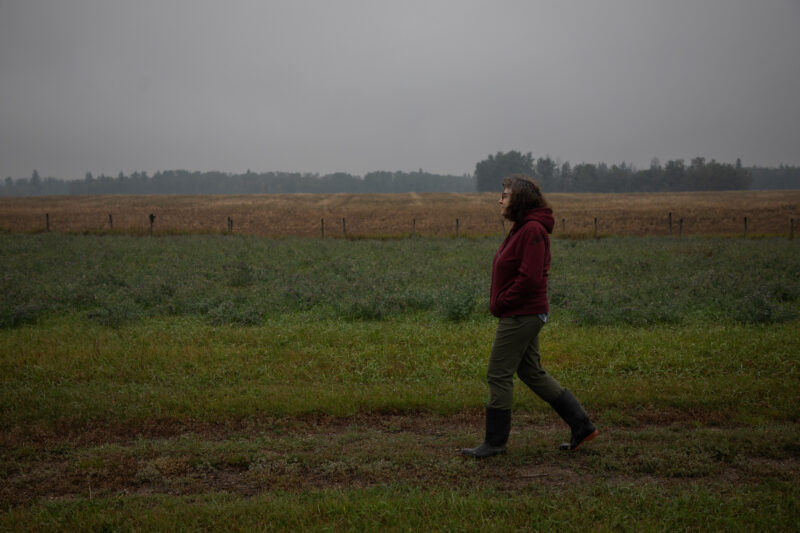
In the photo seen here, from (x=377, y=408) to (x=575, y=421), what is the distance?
8.11 ft

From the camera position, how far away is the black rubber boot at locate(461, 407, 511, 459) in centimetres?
505

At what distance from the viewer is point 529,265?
4719mm

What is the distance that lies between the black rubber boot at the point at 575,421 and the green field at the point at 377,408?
0.14 metres

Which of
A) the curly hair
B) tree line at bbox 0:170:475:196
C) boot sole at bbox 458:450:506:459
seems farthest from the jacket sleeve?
tree line at bbox 0:170:475:196

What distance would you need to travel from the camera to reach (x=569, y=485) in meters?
4.51

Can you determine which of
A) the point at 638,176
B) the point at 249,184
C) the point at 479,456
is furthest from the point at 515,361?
the point at 249,184

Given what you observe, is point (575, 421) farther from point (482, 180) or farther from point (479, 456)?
point (482, 180)

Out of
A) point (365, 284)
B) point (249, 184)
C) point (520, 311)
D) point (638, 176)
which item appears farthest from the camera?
point (249, 184)

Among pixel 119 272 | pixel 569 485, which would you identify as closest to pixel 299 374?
pixel 569 485

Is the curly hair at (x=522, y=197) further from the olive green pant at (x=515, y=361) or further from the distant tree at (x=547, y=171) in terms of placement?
the distant tree at (x=547, y=171)

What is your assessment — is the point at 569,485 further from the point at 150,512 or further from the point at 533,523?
the point at 150,512

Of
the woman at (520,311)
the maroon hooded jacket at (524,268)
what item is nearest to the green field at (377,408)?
the woman at (520,311)

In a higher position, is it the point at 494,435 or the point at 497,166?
the point at 497,166

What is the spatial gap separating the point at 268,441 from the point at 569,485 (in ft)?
9.84
